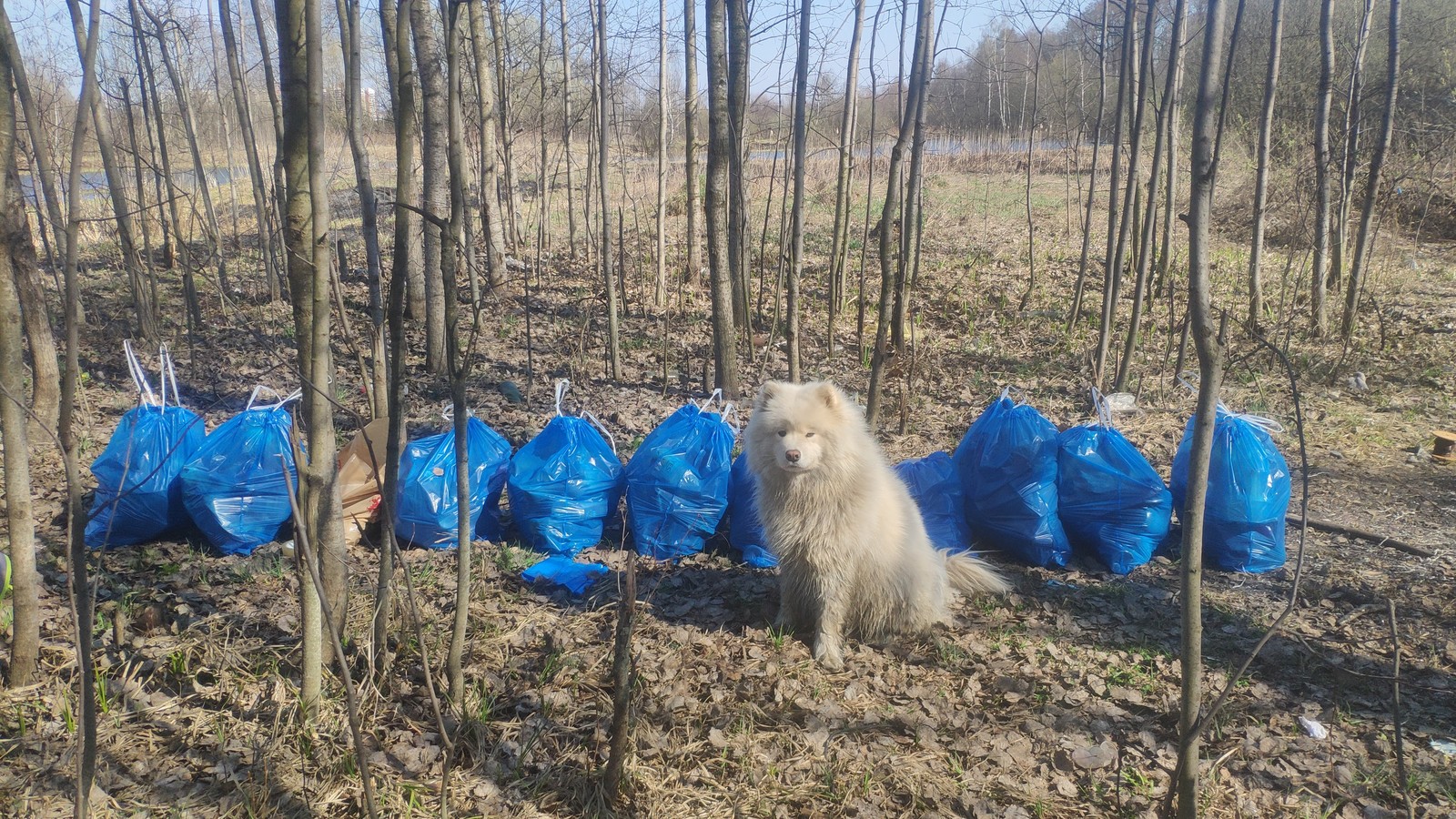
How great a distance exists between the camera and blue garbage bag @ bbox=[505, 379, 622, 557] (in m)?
4.43

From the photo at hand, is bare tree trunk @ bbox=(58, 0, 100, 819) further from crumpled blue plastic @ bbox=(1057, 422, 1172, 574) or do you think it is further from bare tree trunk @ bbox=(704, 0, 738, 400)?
crumpled blue plastic @ bbox=(1057, 422, 1172, 574)

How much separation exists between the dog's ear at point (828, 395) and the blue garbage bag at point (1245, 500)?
2056 mm

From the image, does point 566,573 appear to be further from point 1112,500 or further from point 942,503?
point 1112,500

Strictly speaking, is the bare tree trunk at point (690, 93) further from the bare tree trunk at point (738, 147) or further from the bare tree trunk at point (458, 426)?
the bare tree trunk at point (458, 426)

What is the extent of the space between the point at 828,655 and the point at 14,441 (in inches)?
125

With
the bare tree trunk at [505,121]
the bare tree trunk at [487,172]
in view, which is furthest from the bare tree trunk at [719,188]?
the bare tree trunk at [487,172]

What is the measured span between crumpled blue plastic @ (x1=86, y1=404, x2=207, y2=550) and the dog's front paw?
3.30 m

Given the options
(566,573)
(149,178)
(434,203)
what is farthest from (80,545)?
(149,178)

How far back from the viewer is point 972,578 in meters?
4.29

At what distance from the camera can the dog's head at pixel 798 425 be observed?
12.1ft

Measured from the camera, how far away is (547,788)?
9.14 ft

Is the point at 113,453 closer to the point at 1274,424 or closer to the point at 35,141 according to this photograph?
the point at 35,141

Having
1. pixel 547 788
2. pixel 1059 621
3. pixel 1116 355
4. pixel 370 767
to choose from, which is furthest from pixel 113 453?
pixel 1116 355

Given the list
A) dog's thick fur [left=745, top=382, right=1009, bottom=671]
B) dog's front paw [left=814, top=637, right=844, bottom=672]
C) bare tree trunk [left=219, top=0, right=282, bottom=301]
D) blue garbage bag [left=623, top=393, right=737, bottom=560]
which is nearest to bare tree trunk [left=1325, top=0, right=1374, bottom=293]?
dog's thick fur [left=745, top=382, right=1009, bottom=671]
